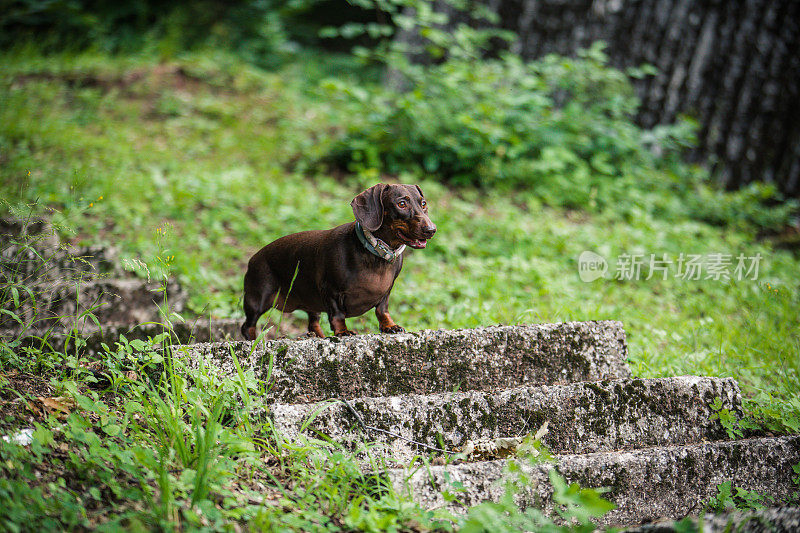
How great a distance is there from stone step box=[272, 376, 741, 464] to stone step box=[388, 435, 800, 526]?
15cm

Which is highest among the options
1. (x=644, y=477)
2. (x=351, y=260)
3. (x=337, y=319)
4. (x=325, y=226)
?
(x=351, y=260)

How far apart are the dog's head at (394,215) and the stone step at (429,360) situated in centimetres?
44

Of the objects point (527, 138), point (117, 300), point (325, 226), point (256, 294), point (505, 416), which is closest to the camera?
point (505, 416)

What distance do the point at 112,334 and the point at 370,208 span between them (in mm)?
1472

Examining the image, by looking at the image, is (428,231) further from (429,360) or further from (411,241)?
(429,360)

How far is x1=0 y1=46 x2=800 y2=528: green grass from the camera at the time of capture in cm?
297

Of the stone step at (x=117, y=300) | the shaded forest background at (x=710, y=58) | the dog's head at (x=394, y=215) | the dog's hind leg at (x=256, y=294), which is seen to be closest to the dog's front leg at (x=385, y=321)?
the dog's head at (x=394, y=215)

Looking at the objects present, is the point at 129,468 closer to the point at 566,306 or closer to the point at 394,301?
the point at 394,301

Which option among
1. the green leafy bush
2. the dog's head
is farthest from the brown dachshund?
the green leafy bush

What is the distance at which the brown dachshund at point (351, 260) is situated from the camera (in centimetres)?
254

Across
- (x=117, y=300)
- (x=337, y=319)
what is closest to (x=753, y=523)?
(x=337, y=319)

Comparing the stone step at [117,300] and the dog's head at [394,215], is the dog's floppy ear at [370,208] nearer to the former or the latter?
the dog's head at [394,215]

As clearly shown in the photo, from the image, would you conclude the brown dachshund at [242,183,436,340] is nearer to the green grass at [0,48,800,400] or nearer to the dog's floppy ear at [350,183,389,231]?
the dog's floppy ear at [350,183,389,231]

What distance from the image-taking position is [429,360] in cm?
257
